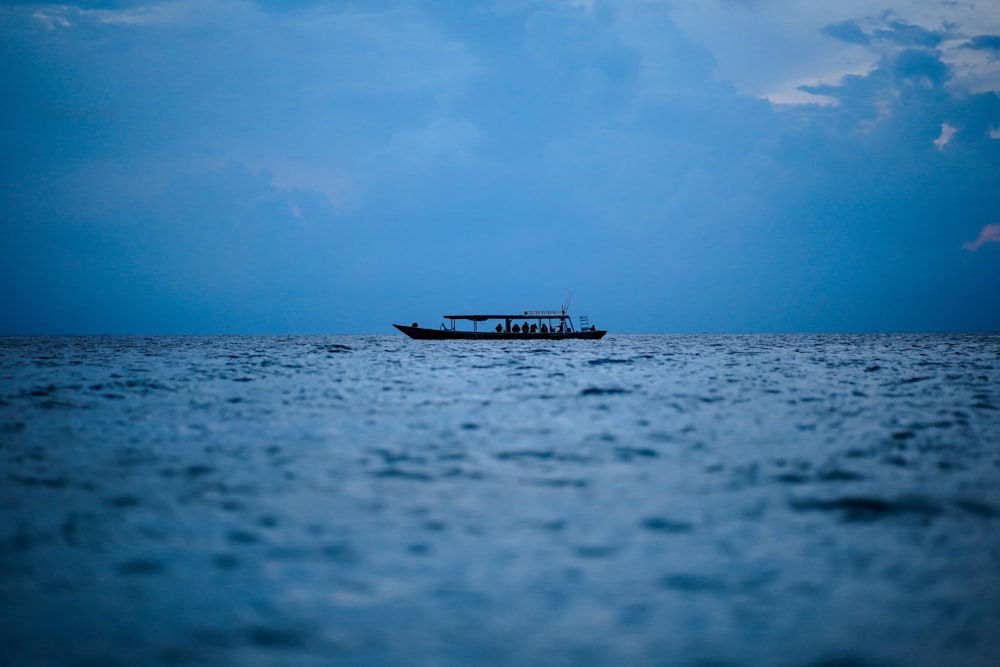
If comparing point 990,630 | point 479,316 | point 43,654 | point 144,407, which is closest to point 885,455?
point 990,630

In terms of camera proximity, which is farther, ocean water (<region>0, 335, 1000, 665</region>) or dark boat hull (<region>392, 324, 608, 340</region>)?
dark boat hull (<region>392, 324, 608, 340</region>)

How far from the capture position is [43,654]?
4320mm

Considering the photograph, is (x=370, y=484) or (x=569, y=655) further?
(x=370, y=484)

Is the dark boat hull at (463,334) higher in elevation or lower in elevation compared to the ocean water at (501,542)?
higher

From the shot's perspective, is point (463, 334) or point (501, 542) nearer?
point (501, 542)

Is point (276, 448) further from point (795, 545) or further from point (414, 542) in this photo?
point (795, 545)

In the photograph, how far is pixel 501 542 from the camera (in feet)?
21.4

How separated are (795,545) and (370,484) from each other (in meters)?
5.20

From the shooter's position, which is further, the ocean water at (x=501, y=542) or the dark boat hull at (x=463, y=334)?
the dark boat hull at (x=463, y=334)

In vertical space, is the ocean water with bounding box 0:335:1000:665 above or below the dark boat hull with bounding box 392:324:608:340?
below

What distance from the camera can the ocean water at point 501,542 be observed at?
4602 mm

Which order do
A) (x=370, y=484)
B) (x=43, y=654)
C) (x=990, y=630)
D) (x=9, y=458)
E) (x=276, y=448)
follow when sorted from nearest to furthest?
(x=43, y=654), (x=990, y=630), (x=370, y=484), (x=9, y=458), (x=276, y=448)

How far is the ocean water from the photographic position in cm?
460

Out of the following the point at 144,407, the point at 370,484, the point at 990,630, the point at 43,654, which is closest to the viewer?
the point at 43,654
